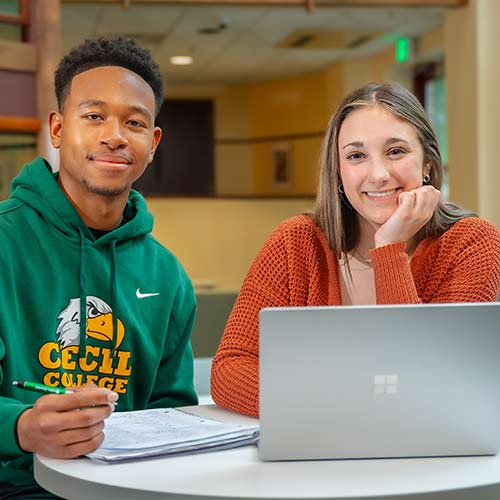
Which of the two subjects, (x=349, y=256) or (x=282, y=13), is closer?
(x=349, y=256)

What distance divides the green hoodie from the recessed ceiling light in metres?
8.88

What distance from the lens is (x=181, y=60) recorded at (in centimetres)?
1109

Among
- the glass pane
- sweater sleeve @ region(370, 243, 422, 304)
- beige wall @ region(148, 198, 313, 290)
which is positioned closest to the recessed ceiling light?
beige wall @ region(148, 198, 313, 290)

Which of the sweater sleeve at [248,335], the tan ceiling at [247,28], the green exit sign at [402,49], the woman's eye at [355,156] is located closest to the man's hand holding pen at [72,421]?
the sweater sleeve at [248,335]

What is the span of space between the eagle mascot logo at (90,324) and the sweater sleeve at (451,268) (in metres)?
0.57

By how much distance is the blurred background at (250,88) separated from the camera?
234 inches

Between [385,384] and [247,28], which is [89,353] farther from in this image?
[247,28]

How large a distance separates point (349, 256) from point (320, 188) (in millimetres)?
181

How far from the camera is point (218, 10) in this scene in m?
8.16

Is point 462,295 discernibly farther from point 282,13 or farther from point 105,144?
point 282,13

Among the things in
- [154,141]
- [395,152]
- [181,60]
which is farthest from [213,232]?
[395,152]

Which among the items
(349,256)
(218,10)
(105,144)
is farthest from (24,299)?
(218,10)

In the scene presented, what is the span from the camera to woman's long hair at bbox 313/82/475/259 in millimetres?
2135

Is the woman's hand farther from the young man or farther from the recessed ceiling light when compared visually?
the recessed ceiling light
